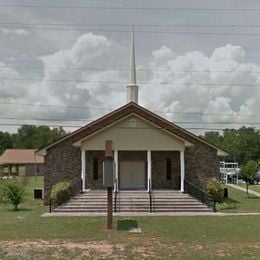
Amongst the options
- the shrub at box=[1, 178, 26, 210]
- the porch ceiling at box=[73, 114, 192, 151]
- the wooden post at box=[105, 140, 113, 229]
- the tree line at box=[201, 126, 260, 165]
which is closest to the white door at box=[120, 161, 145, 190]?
the porch ceiling at box=[73, 114, 192, 151]

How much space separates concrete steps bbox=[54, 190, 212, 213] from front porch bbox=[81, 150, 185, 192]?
320 centimetres

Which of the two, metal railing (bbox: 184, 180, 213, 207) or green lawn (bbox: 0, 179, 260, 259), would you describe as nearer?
green lawn (bbox: 0, 179, 260, 259)

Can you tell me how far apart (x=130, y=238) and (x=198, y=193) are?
1421 centimetres

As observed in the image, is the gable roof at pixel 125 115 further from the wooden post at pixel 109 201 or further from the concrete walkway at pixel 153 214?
the wooden post at pixel 109 201

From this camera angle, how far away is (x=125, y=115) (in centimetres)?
3272

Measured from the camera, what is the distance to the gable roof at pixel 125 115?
3280 cm

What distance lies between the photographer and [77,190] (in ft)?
103

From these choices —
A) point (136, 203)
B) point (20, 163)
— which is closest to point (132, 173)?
point (136, 203)

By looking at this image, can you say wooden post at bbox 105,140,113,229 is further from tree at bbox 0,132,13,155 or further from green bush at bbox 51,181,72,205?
tree at bbox 0,132,13,155

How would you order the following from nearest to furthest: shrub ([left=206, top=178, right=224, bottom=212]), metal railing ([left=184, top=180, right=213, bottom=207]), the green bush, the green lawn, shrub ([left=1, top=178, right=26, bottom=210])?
the green lawn, the green bush, shrub ([left=1, top=178, right=26, bottom=210]), metal railing ([left=184, top=180, right=213, bottom=207]), shrub ([left=206, top=178, right=224, bottom=212])

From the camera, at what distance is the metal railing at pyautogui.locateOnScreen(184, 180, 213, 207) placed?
2914 cm

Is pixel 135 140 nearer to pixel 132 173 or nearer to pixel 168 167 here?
pixel 132 173

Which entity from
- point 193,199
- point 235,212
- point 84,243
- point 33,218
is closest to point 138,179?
point 193,199

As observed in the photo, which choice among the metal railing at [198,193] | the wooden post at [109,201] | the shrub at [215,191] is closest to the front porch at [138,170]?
the metal railing at [198,193]
